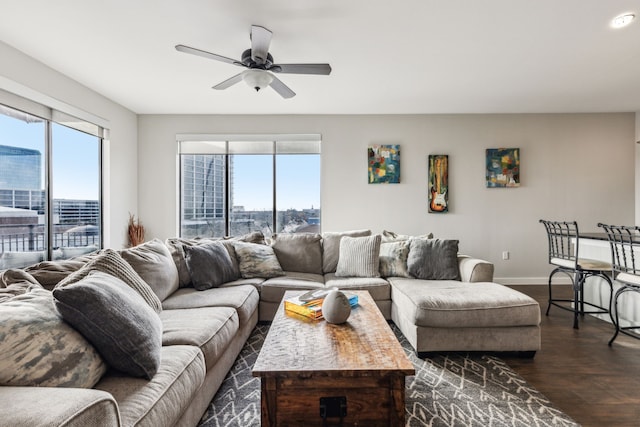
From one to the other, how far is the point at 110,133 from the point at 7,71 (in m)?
1.44

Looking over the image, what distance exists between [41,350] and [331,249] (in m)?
2.89

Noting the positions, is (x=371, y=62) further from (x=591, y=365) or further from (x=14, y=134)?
(x=14, y=134)

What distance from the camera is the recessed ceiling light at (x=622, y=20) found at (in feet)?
7.73

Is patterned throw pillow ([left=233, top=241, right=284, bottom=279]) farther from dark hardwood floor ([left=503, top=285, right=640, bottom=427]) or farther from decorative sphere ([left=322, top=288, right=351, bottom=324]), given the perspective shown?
dark hardwood floor ([left=503, top=285, right=640, bottom=427])

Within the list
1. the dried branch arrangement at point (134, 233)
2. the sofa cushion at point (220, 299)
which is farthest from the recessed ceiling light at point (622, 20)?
the dried branch arrangement at point (134, 233)

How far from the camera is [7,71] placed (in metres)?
2.82

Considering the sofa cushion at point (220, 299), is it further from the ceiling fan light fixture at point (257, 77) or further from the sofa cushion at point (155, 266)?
the ceiling fan light fixture at point (257, 77)

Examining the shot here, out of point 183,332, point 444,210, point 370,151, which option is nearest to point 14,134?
point 183,332

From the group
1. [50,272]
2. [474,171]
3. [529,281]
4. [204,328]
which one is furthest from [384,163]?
[50,272]

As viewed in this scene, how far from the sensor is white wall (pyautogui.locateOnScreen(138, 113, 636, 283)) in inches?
188

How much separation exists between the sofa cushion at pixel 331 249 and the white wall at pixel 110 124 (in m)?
2.83

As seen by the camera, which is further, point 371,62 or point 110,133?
point 110,133

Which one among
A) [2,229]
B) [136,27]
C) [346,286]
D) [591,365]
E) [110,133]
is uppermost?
[136,27]

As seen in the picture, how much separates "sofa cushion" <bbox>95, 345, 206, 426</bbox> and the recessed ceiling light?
358 centimetres
